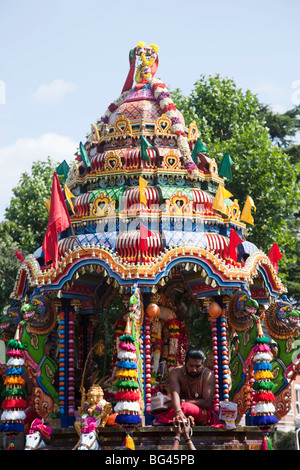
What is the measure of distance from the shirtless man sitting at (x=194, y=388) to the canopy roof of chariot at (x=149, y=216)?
1901mm

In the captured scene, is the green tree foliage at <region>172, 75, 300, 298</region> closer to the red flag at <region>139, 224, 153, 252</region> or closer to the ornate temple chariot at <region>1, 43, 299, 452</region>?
the ornate temple chariot at <region>1, 43, 299, 452</region>

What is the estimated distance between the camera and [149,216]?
59.7 ft

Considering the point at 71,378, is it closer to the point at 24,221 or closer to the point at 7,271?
the point at 7,271

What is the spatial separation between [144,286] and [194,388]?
8.20ft

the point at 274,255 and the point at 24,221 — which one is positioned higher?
the point at 24,221

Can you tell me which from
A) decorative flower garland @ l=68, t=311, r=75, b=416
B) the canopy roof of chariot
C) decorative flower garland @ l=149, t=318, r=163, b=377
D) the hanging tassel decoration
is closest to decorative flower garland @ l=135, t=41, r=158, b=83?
the canopy roof of chariot

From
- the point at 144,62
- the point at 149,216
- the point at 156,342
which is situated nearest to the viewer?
the point at 149,216

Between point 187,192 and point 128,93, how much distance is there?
14.1ft

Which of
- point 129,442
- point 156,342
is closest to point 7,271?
point 156,342

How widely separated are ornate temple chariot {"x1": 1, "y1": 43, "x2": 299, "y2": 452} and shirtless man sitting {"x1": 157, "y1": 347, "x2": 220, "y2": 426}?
460 millimetres

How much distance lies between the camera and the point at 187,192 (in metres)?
18.8

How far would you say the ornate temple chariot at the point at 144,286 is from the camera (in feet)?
55.8

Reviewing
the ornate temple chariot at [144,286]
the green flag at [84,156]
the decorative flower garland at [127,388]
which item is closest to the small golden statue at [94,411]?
the ornate temple chariot at [144,286]

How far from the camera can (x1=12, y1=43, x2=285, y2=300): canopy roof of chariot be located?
1745 centimetres
